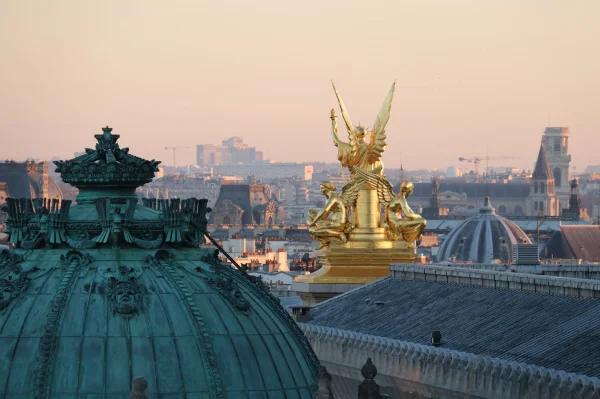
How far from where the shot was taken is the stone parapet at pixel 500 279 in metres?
49.0

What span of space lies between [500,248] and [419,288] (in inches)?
4428

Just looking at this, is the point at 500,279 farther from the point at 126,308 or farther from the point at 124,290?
the point at 126,308

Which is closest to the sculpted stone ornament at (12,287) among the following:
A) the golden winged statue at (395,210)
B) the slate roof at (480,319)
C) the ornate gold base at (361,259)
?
the slate roof at (480,319)

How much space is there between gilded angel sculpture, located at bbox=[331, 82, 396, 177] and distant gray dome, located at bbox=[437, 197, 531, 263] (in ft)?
307

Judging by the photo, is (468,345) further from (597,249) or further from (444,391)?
(597,249)

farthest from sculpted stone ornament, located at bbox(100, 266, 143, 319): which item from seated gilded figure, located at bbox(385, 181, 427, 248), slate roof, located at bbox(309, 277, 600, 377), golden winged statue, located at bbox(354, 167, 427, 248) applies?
golden winged statue, located at bbox(354, 167, 427, 248)

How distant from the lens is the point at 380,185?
67625mm

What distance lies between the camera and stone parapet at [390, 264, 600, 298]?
4903 centimetres

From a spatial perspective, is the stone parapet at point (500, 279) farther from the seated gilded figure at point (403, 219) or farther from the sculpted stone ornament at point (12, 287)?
the sculpted stone ornament at point (12, 287)

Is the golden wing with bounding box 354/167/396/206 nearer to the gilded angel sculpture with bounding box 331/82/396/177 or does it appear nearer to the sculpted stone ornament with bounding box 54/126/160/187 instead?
the gilded angel sculpture with bounding box 331/82/396/177

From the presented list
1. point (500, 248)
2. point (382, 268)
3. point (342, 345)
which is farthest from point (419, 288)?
point (500, 248)

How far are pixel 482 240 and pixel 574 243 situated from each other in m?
8.06

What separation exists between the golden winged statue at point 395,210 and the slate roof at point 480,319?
4.28 m

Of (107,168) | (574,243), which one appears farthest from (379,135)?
(574,243)
